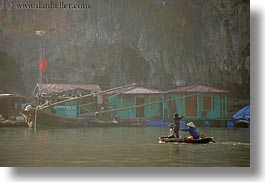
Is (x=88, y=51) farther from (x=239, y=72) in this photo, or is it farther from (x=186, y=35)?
(x=239, y=72)

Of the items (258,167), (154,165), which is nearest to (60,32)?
(154,165)

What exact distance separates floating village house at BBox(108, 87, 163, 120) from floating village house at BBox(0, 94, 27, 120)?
42.3 inches

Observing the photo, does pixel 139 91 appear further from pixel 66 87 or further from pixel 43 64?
pixel 43 64

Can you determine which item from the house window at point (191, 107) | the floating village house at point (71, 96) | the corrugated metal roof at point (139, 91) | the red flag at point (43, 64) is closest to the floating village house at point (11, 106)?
the floating village house at point (71, 96)

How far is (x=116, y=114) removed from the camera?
22.5 ft

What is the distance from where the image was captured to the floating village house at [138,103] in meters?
6.80

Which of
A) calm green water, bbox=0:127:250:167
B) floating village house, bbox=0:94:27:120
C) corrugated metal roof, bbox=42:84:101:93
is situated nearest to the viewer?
calm green water, bbox=0:127:250:167

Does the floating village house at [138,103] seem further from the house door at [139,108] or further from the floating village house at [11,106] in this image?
the floating village house at [11,106]

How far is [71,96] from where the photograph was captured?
6883 mm

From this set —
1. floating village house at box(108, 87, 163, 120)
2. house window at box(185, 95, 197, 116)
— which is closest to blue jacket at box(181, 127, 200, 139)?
house window at box(185, 95, 197, 116)

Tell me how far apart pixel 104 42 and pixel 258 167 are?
7.67 ft

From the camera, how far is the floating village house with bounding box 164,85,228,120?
681cm

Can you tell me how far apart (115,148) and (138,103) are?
0.63 meters

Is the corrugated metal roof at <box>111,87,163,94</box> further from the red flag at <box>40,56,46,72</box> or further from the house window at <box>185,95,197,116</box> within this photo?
the red flag at <box>40,56,46,72</box>
